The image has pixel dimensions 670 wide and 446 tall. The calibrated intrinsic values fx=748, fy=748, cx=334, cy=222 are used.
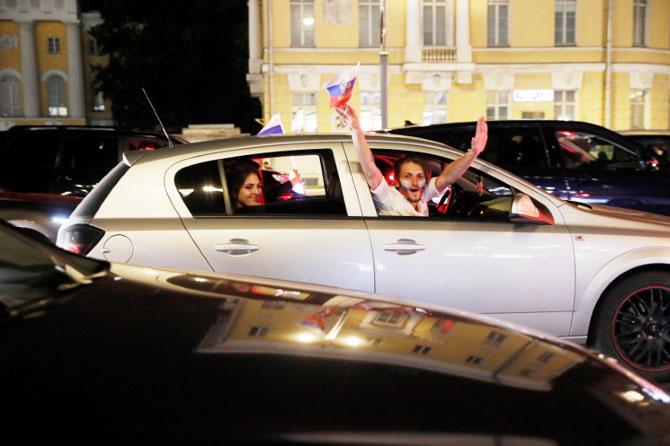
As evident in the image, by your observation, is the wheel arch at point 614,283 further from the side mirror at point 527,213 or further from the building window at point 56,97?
the building window at point 56,97

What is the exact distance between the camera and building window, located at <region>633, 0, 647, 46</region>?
28.3 meters

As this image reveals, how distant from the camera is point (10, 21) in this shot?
51.3 metres

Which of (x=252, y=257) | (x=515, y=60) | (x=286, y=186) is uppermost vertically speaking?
(x=515, y=60)

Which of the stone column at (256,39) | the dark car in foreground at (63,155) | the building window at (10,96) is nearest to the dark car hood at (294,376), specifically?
the dark car in foreground at (63,155)

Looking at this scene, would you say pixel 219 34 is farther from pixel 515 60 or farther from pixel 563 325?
pixel 563 325

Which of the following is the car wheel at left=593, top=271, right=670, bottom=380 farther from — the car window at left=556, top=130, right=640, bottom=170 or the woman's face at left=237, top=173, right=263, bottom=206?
the car window at left=556, top=130, right=640, bottom=170

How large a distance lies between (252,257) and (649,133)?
8.67 m

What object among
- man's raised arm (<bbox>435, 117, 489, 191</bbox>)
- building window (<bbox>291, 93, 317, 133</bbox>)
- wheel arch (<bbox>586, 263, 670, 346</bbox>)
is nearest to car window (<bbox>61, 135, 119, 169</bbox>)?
man's raised arm (<bbox>435, 117, 489, 191</bbox>)

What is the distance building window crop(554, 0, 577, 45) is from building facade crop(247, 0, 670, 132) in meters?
0.04

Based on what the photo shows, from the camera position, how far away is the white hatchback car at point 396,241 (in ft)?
14.9

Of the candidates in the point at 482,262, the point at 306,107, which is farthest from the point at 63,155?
the point at 306,107

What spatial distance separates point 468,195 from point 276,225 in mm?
1509

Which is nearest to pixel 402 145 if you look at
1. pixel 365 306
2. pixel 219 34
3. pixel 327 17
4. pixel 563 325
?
pixel 563 325

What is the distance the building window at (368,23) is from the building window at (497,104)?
187 inches
